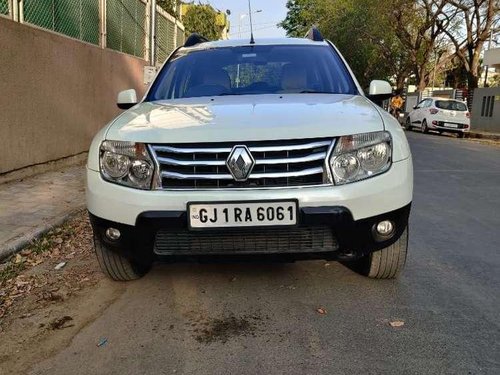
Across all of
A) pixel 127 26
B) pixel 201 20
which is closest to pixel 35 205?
pixel 127 26

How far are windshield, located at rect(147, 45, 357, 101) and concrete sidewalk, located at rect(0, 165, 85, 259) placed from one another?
1719 mm

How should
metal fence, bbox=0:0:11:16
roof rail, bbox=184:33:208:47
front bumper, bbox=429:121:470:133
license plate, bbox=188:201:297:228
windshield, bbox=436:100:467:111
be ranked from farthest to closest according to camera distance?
windshield, bbox=436:100:467:111, front bumper, bbox=429:121:470:133, metal fence, bbox=0:0:11:16, roof rail, bbox=184:33:208:47, license plate, bbox=188:201:297:228

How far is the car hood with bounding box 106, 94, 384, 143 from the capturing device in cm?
315

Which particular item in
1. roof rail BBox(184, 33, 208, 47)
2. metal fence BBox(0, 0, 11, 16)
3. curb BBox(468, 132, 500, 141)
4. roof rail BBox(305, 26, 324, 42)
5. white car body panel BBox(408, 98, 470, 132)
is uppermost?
metal fence BBox(0, 0, 11, 16)

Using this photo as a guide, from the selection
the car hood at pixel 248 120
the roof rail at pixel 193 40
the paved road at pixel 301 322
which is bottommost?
the paved road at pixel 301 322

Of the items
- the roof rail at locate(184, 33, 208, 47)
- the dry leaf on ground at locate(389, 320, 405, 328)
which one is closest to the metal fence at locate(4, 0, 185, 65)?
the roof rail at locate(184, 33, 208, 47)

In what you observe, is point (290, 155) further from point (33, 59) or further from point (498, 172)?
point (498, 172)

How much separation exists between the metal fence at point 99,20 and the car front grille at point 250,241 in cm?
544

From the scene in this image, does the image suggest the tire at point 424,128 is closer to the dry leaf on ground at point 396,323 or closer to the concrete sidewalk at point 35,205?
the concrete sidewalk at point 35,205

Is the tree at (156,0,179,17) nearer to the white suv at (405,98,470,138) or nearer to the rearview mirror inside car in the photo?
the white suv at (405,98,470,138)

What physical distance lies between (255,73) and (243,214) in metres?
1.86

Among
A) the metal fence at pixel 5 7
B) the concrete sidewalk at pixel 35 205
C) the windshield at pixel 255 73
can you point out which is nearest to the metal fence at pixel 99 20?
the metal fence at pixel 5 7

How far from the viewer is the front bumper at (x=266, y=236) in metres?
3.12

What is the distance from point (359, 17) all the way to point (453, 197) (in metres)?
32.1
